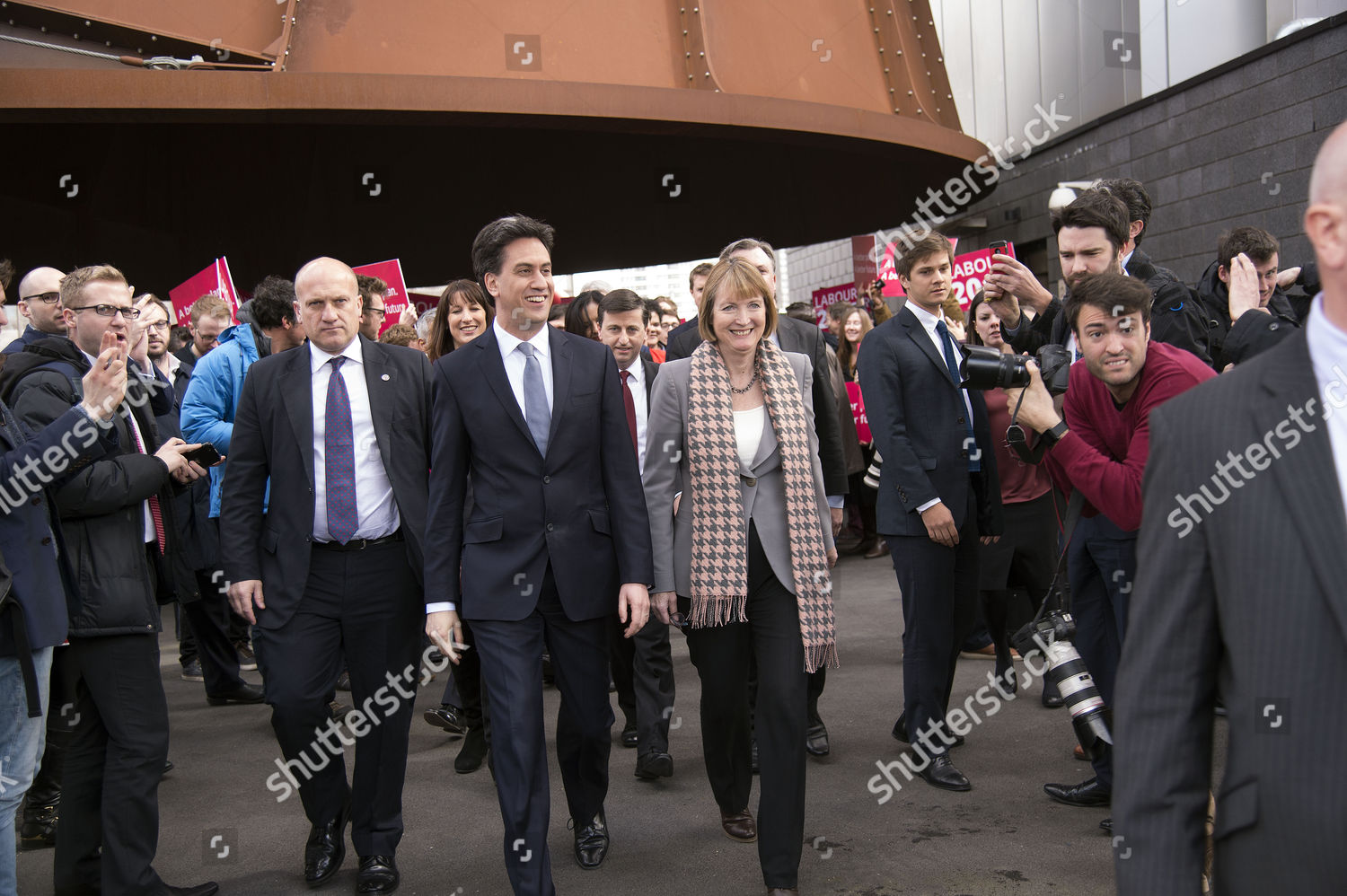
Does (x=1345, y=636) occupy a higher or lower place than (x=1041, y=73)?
lower

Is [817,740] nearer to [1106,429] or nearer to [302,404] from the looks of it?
[1106,429]

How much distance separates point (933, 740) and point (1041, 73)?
550 inches

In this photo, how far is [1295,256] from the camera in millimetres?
10953

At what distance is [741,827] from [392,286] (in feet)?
20.6

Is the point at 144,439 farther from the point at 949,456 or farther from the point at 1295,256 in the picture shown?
the point at 1295,256

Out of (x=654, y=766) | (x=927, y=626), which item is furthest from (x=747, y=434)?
(x=654, y=766)

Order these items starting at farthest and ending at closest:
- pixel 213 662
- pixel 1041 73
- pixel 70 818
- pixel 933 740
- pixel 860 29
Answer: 1. pixel 1041 73
2. pixel 860 29
3. pixel 213 662
4. pixel 933 740
5. pixel 70 818

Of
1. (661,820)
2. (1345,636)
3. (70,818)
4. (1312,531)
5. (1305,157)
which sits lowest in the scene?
(661,820)

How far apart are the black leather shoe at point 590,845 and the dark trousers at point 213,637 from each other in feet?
11.5

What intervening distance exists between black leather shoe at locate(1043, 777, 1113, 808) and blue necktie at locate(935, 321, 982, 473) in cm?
140

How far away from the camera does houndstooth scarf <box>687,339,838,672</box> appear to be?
392cm

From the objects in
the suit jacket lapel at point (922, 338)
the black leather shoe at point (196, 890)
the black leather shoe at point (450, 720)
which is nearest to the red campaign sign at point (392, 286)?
the black leather shoe at point (450, 720)

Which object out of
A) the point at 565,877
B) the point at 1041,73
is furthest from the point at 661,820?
the point at 1041,73

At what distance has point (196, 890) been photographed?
3969 mm
